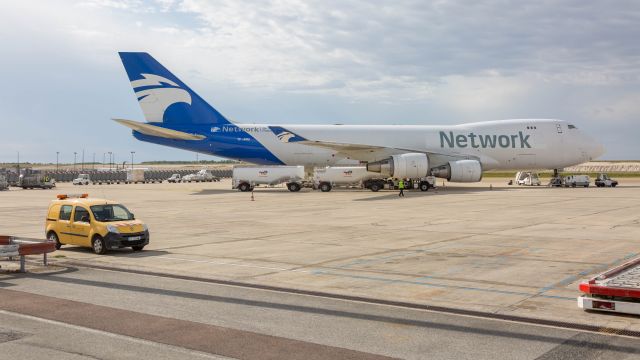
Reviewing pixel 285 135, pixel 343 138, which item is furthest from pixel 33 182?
pixel 343 138

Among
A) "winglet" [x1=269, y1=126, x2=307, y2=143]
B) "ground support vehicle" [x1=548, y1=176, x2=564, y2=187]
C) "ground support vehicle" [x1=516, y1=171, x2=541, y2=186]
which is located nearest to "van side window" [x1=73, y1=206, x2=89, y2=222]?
"winglet" [x1=269, y1=126, x2=307, y2=143]

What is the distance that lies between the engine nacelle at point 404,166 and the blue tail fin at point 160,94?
1798cm

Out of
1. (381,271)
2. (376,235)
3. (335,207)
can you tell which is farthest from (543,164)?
(381,271)

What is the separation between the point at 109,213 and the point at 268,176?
40.2 meters

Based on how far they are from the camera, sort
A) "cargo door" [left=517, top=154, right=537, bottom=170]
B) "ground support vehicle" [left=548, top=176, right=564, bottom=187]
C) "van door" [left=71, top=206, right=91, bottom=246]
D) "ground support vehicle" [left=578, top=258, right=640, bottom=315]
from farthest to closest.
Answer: "ground support vehicle" [left=548, top=176, right=564, bottom=187] < "cargo door" [left=517, top=154, right=537, bottom=170] < "van door" [left=71, top=206, right=91, bottom=246] < "ground support vehicle" [left=578, top=258, right=640, bottom=315]

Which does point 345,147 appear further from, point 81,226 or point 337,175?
point 81,226

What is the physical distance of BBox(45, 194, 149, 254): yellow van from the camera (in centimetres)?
2061

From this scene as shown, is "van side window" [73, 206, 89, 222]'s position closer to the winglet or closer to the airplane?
the airplane

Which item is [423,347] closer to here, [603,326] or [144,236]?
[603,326]

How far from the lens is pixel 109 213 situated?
21594 mm

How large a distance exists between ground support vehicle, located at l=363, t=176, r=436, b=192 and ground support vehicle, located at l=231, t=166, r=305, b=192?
681cm

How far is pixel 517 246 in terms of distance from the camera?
→ 70.0 ft

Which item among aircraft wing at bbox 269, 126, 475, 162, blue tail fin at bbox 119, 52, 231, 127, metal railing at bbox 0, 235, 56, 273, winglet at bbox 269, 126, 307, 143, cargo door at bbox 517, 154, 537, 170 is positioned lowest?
metal railing at bbox 0, 235, 56, 273

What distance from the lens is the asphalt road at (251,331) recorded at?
9.69m
